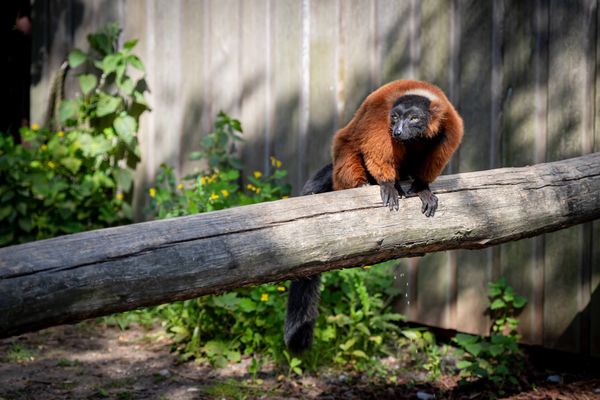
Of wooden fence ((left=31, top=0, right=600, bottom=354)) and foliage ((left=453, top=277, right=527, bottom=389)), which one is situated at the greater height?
wooden fence ((left=31, top=0, right=600, bottom=354))

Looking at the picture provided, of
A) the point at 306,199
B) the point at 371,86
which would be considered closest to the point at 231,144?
the point at 371,86

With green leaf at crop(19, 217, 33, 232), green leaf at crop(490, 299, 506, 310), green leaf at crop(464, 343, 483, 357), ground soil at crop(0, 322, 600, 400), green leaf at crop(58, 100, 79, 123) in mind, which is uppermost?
green leaf at crop(58, 100, 79, 123)

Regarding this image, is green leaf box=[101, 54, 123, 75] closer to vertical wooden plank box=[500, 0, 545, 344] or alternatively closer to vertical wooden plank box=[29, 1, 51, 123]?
vertical wooden plank box=[29, 1, 51, 123]

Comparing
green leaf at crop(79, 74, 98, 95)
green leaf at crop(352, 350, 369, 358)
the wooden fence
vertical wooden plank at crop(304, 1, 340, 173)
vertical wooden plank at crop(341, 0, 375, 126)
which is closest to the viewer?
the wooden fence

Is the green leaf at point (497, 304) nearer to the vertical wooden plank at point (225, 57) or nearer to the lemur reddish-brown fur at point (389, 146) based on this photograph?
the lemur reddish-brown fur at point (389, 146)

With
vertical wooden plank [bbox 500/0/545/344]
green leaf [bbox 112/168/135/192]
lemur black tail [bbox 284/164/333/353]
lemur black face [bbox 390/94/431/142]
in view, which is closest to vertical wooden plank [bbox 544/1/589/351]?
vertical wooden plank [bbox 500/0/545/344]

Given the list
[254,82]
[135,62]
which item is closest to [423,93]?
[254,82]

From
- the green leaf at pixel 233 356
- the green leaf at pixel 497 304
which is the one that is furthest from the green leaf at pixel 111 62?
the green leaf at pixel 497 304

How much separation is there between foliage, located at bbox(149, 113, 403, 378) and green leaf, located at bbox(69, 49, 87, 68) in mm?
2509

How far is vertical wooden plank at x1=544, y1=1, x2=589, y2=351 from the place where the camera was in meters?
4.47

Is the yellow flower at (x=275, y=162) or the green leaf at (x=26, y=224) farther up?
the yellow flower at (x=275, y=162)

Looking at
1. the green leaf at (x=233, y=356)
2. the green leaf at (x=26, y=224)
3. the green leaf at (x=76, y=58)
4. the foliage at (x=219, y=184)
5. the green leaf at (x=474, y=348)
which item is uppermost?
the green leaf at (x=76, y=58)

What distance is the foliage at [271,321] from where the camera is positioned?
4848 millimetres

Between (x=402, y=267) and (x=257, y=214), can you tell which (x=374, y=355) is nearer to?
(x=402, y=267)
